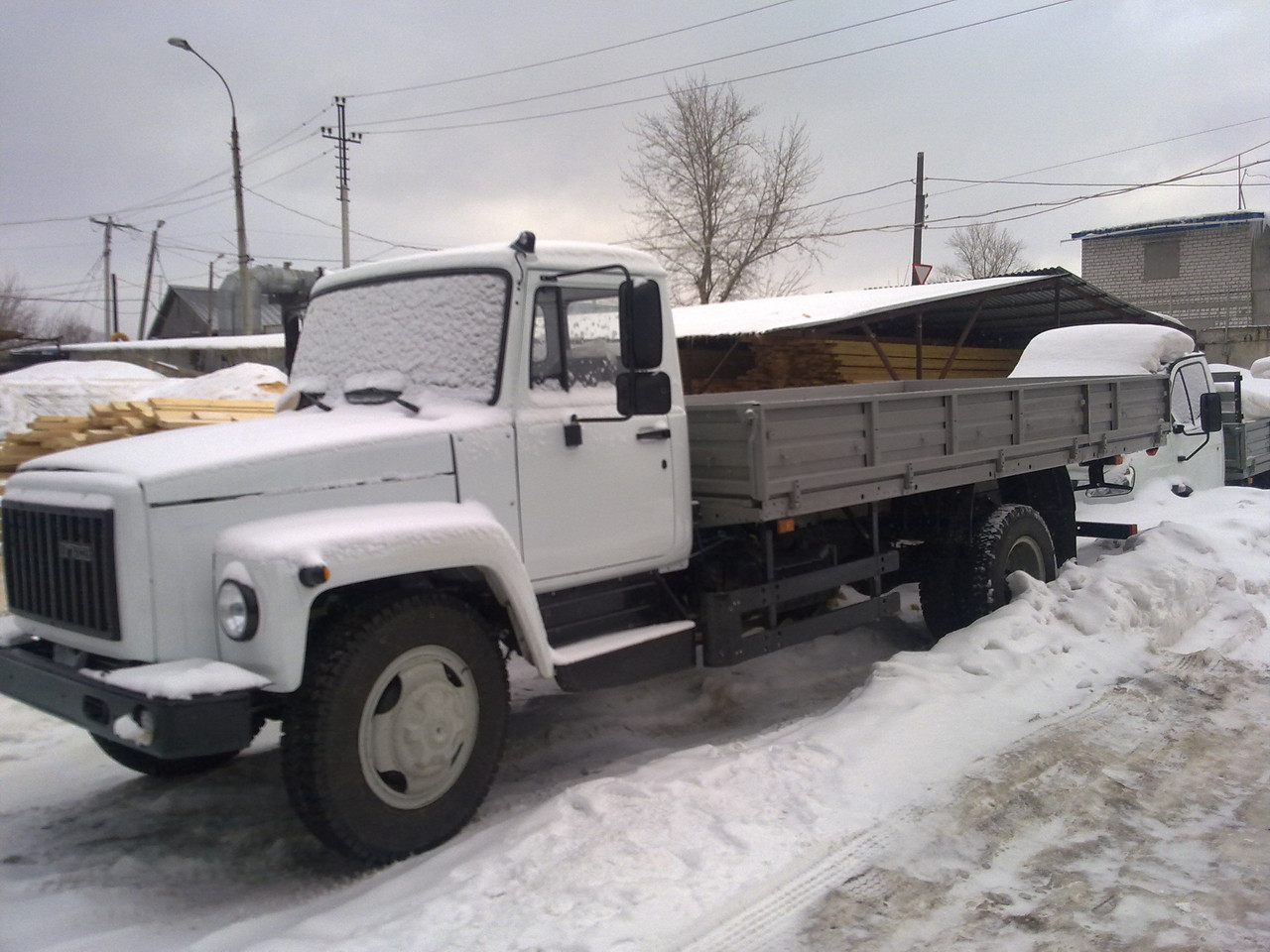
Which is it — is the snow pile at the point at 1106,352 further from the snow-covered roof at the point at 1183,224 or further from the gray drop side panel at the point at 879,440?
the snow-covered roof at the point at 1183,224

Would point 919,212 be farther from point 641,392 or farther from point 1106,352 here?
point 641,392

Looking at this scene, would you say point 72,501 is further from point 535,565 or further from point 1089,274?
point 1089,274

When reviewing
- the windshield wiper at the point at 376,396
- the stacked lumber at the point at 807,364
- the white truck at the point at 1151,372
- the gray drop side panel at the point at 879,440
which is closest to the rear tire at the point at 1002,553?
the gray drop side panel at the point at 879,440

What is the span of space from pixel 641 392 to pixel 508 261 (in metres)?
0.82

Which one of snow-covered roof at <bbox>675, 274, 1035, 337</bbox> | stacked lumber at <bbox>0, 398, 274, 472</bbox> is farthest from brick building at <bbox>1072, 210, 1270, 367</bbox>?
stacked lumber at <bbox>0, 398, 274, 472</bbox>

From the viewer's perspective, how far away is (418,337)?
4410 millimetres

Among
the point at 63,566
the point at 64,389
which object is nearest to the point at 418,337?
the point at 63,566

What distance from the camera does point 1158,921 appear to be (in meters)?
3.19

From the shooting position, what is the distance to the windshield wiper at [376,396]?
4262mm

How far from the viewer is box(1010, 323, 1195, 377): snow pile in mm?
10242

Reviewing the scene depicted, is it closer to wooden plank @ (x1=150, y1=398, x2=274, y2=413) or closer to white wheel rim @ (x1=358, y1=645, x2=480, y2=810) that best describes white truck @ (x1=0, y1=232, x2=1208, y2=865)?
white wheel rim @ (x1=358, y1=645, x2=480, y2=810)

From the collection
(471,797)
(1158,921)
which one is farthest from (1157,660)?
(471,797)

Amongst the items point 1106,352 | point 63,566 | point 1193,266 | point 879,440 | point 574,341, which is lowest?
point 63,566

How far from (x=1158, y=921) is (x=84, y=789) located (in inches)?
184
